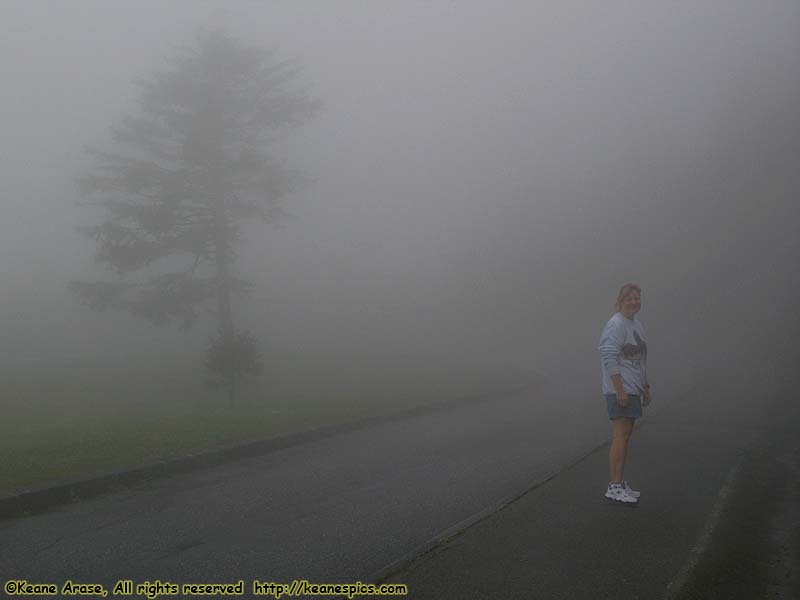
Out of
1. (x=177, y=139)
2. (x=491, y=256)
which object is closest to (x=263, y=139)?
(x=177, y=139)

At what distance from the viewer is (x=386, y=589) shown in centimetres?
449

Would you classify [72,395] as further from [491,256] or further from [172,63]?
[491,256]

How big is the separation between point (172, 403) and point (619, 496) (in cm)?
1113

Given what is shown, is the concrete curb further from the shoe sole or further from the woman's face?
the woman's face

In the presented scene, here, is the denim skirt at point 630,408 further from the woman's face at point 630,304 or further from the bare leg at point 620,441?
the woman's face at point 630,304

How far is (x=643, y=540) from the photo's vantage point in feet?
18.8

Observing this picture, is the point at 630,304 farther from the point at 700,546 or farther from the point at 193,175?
the point at 193,175

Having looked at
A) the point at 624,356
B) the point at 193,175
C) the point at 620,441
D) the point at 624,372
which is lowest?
the point at 620,441

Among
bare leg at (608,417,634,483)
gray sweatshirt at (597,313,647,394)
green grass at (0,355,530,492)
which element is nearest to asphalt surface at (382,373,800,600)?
bare leg at (608,417,634,483)

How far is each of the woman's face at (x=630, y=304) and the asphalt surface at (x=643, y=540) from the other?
1766mm

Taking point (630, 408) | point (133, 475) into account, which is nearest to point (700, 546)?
point (630, 408)

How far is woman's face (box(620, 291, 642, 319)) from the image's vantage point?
6.74 meters

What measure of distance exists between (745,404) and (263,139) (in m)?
14.7

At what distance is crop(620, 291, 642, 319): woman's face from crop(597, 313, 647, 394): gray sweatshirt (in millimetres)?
69
